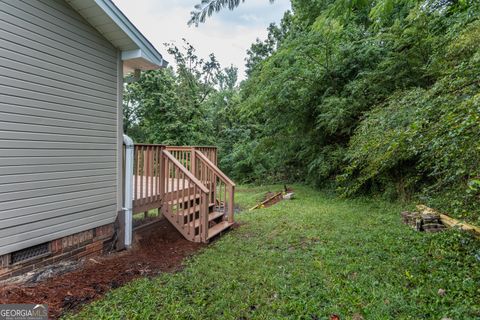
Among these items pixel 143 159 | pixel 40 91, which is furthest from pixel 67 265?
pixel 40 91

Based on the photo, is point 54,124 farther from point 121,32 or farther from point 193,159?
point 193,159

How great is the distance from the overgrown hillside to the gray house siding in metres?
2.85

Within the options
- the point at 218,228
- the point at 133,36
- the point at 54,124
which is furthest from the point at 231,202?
the point at 133,36

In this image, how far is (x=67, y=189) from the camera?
3336 millimetres

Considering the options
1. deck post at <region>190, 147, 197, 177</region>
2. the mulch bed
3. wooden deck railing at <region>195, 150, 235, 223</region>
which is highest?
deck post at <region>190, 147, 197, 177</region>

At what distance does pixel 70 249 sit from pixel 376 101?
7007mm

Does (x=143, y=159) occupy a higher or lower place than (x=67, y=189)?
higher

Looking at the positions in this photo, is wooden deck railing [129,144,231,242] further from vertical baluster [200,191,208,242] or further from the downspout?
the downspout

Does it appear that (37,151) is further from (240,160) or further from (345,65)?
(240,160)

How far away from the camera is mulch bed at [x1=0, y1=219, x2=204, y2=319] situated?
2.60 m

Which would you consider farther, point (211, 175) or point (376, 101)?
point (376, 101)

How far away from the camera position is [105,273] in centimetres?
325

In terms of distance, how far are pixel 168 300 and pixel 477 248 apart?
3.68m

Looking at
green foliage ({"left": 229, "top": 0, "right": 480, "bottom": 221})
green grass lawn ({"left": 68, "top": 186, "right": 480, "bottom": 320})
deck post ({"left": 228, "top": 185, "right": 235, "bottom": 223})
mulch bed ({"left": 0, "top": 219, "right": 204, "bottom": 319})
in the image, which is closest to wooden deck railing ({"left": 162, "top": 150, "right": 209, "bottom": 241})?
mulch bed ({"left": 0, "top": 219, "right": 204, "bottom": 319})
